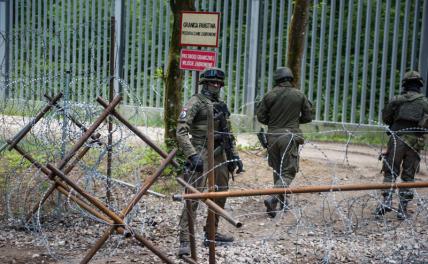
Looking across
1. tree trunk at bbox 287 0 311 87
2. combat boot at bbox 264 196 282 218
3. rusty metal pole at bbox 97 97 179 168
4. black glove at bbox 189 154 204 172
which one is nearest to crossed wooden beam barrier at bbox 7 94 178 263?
rusty metal pole at bbox 97 97 179 168

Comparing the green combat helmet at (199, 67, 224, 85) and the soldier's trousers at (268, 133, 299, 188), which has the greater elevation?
the green combat helmet at (199, 67, 224, 85)

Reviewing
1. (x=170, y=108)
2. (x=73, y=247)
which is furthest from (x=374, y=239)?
(x=170, y=108)

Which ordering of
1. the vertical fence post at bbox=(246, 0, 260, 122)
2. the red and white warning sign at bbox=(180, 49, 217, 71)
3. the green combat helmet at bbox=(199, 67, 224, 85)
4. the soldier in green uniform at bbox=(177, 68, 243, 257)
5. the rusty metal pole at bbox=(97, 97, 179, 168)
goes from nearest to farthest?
the rusty metal pole at bbox=(97, 97, 179, 168), the soldier in green uniform at bbox=(177, 68, 243, 257), the green combat helmet at bbox=(199, 67, 224, 85), the red and white warning sign at bbox=(180, 49, 217, 71), the vertical fence post at bbox=(246, 0, 260, 122)

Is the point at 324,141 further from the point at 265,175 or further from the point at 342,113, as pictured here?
the point at 265,175

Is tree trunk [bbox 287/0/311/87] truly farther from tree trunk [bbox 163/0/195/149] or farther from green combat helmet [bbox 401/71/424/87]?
green combat helmet [bbox 401/71/424/87]

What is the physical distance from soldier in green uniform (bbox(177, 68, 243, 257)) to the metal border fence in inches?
239

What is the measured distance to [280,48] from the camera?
562 inches

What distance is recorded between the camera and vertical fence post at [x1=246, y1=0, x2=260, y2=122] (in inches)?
566

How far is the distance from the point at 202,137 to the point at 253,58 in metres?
8.49

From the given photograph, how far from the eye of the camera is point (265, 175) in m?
10.1

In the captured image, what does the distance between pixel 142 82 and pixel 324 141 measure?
5097 millimetres

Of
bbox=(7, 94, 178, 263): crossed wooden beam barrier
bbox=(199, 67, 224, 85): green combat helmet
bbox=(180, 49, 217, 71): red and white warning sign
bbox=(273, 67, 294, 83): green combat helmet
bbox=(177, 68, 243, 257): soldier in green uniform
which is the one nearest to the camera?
bbox=(7, 94, 178, 263): crossed wooden beam barrier

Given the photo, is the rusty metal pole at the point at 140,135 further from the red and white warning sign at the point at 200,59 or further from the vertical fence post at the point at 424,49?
the vertical fence post at the point at 424,49

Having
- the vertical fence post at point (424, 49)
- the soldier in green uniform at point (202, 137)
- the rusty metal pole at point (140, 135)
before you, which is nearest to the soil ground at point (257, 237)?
the soldier in green uniform at point (202, 137)
